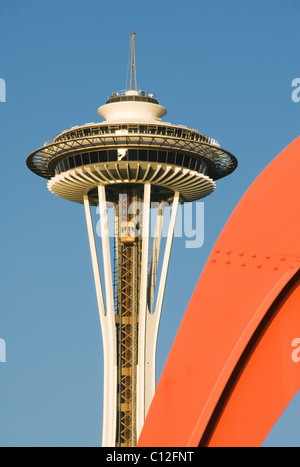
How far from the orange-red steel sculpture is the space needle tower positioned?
73.0 metres

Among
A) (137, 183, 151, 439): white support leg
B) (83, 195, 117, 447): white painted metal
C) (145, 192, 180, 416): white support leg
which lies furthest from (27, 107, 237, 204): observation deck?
(145, 192, 180, 416): white support leg

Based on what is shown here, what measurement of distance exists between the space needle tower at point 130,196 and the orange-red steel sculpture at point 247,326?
72975 millimetres

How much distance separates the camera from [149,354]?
84.4 m

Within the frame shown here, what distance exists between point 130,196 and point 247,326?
80.9 m

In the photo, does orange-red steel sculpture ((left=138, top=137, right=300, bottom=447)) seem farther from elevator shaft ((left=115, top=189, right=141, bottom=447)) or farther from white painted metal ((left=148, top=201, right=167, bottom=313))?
white painted metal ((left=148, top=201, right=167, bottom=313))

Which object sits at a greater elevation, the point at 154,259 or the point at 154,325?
the point at 154,259

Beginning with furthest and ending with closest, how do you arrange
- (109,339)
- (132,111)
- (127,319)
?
(132,111) → (127,319) → (109,339)

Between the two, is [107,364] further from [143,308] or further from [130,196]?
[130,196]

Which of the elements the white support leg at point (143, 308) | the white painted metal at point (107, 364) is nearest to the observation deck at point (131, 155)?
the white support leg at point (143, 308)

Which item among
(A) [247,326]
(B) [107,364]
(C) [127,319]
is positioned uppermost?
(C) [127,319]

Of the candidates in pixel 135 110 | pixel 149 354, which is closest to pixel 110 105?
pixel 135 110

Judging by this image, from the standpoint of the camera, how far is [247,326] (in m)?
8.94

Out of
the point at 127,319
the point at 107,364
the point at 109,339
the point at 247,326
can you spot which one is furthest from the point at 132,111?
the point at 247,326

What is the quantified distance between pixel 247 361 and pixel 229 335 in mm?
352
